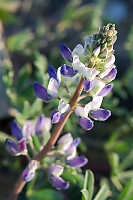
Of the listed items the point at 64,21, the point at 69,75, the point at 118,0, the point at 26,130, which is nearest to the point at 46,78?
the point at 26,130

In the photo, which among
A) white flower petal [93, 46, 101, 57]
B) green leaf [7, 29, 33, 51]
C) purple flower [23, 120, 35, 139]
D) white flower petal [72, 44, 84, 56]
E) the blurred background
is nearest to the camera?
white flower petal [93, 46, 101, 57]

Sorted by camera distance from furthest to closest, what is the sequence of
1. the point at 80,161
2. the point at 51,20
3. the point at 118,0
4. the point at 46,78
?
the point at 118,0 → the point at 51,20 → the point at 46,78 → the point at 80,161

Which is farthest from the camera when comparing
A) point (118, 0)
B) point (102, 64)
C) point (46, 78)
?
point (118, 0)

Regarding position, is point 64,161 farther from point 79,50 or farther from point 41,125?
point 79,50

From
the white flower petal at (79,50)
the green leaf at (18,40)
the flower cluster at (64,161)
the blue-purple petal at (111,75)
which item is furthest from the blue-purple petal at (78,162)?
the green leaf at (18,40)

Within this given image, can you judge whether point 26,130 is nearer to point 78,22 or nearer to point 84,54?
point 84,54

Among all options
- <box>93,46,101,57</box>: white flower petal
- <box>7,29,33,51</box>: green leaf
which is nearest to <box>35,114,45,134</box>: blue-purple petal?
<box>93,46,101,57</box>: white flower petal

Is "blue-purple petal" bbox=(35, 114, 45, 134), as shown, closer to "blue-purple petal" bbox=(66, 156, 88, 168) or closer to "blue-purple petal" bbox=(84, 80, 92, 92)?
"blue-purple petal" bbox=(66, 156, 88, 168)

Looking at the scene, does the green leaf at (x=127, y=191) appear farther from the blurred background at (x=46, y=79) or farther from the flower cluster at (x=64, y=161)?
the flower cluster at (x=64, y=161)
